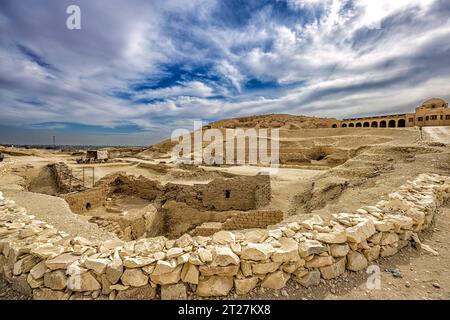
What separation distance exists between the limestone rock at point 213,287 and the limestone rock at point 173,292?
0.15m

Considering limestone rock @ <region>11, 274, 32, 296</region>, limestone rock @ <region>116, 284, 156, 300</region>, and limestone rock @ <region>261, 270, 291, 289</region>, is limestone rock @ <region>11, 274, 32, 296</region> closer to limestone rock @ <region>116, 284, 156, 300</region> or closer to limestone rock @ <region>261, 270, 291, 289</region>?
limestone rock @ <region>116, 284, 156, 300</region>

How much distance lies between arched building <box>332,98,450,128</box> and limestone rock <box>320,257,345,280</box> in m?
39.2

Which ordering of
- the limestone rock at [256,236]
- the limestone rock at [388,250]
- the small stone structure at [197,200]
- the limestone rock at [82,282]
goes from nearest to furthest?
the limestone rock at [82,282], the limestone rock at [256,236], the limestone rock at [388,250], the small stone structure at [197,200]

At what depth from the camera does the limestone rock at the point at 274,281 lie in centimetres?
227

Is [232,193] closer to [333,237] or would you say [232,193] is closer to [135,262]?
[333,237]

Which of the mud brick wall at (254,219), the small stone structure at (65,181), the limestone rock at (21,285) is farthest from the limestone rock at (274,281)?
the small stone structure at (65,181)

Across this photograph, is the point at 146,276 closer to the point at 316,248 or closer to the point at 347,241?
the point at 316,248

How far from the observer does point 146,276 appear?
6.99 feet

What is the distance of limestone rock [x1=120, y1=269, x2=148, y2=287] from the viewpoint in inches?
82.6

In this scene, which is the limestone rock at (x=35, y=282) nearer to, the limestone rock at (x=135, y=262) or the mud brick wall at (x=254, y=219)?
→ the limestone rock at (x=135, y=262)

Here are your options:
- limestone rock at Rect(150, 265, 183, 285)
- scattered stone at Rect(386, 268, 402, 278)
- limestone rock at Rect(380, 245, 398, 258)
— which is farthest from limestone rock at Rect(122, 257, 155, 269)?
limestone rock at Rect(380, 245, 398, 258)

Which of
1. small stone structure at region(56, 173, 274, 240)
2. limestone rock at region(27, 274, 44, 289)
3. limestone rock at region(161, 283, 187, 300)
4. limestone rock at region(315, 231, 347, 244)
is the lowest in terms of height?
small stone structure at region(56, 173, 274, 240)

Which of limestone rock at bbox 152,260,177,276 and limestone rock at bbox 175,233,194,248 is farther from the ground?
limestone rock at bbox 175,233,194,248
